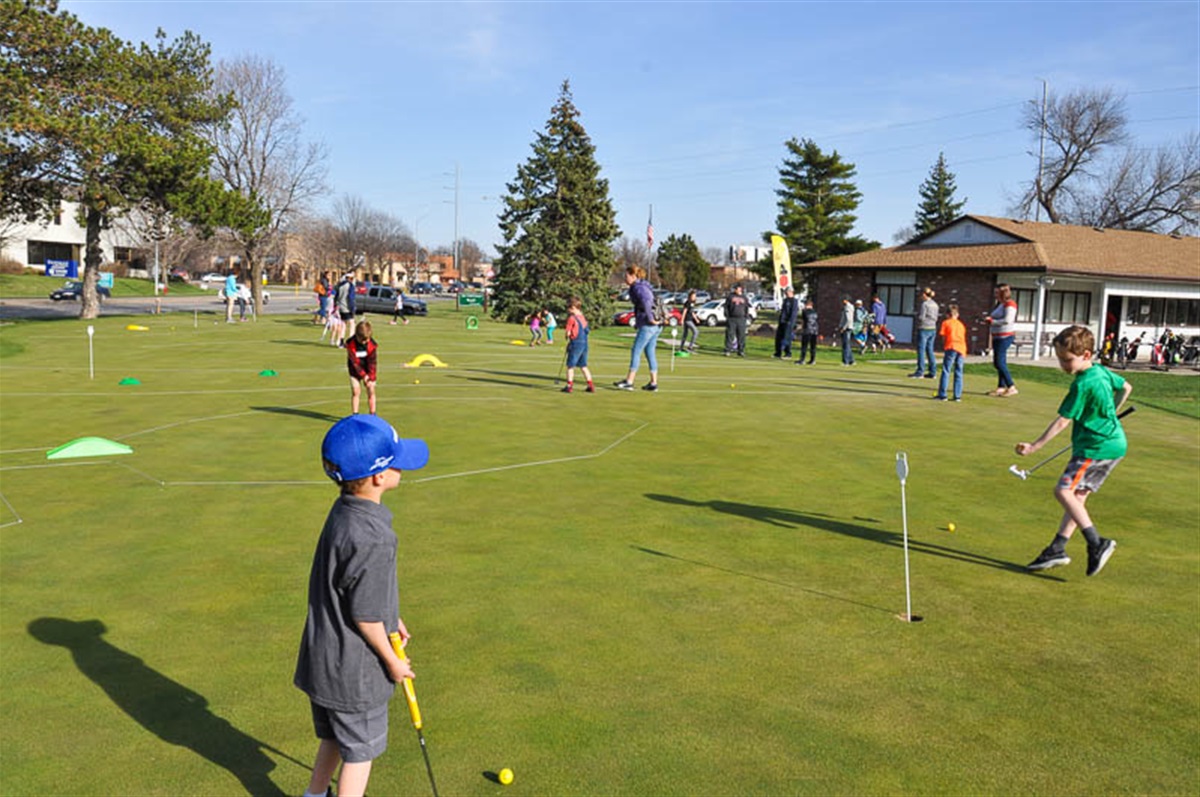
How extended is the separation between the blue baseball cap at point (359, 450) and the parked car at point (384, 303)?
177 ft

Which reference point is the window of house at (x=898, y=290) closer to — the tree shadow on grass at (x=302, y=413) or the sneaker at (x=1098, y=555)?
the tree shadow on grass at (x=302, y=413)

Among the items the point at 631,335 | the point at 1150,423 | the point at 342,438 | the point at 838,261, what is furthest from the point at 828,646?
the point at 838,261

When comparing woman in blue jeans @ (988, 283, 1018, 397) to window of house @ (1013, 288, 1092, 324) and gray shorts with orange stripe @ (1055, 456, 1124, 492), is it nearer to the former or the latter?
gray shorts with orange stripe @ (1055, 456, 1124, 492)

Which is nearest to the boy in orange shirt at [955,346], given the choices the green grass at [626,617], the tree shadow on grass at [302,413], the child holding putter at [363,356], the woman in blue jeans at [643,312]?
the green grass at [626,617]

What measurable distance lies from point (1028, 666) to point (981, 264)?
3343 centimetres

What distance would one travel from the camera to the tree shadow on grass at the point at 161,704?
14.1 feet

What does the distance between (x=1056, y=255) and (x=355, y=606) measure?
3918 centimetres

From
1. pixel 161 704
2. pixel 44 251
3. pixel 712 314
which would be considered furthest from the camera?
pixel 44 251

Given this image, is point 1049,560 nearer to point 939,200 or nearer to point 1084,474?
point 1084,474

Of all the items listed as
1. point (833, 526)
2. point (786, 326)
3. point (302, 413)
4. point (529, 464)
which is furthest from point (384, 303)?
point (833, 526)

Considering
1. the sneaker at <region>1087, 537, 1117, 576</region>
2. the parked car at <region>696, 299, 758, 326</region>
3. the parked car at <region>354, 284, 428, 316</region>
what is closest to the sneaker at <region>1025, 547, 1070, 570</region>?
the sneaker at <region>1087, 537, 1117, 576</region>

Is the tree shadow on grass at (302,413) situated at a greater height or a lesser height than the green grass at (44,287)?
lesser

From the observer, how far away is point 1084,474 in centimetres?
714

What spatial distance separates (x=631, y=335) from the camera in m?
41.7
